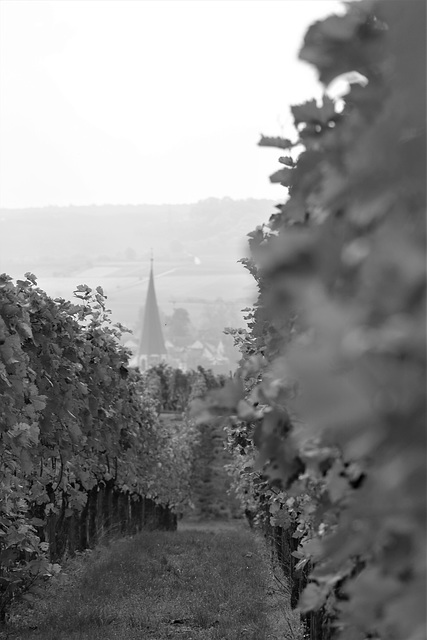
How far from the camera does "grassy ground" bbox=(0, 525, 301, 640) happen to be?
24.3 feet

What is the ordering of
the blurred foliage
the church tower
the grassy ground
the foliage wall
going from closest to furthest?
the blurred foliage → the foliage wall → the grassy ground → the church tower

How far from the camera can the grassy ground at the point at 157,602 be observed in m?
7.40

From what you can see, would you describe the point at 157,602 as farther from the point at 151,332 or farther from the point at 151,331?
the point at 151,332

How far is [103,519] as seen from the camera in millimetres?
14891

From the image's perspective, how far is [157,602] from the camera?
9055mm

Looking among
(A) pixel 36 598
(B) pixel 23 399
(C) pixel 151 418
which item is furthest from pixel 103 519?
(B) pixel 23 399

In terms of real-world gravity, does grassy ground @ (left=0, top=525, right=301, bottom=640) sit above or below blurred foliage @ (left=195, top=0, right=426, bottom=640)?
below

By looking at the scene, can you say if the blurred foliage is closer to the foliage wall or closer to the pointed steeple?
the foliage wall

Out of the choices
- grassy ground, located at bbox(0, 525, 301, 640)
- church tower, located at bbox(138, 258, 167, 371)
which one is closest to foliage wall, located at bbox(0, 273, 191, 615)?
grassy ground, located at bbox(0, 525, 301, 640)

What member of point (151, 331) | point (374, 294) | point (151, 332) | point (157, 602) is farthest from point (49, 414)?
point (151, 332)

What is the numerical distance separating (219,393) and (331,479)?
1.62 ft

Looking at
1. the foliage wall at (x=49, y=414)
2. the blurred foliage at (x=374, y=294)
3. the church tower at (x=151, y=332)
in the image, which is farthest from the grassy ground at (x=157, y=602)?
the church tower at (x=151, y=332)

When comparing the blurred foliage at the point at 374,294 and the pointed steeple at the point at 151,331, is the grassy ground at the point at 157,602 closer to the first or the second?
the blurred foliage at the point at 374,294

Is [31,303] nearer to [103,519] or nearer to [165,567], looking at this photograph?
[165,567]
